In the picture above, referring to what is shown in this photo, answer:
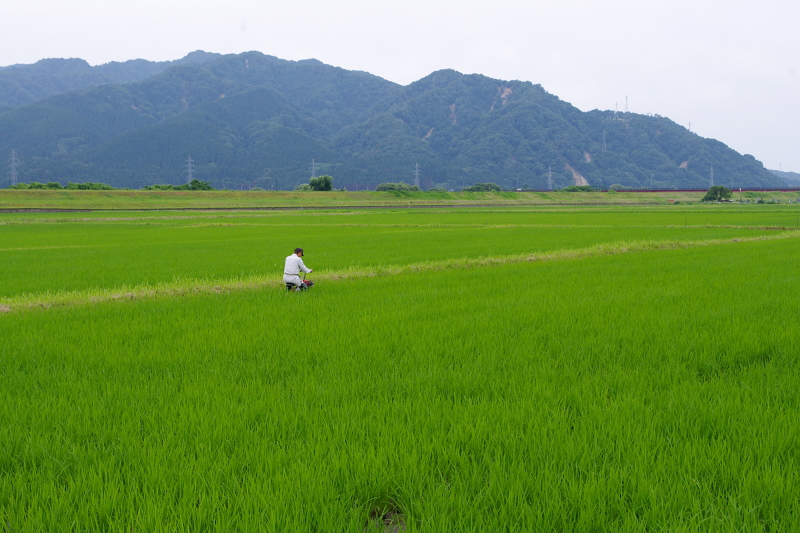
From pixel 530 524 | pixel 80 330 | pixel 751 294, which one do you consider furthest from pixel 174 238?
pixel 530 524

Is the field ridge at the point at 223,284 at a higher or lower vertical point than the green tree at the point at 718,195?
lower

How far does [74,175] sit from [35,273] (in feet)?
673

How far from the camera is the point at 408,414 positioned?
347 centimetres

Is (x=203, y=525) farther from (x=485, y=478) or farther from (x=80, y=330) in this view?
(x=80, y=330)

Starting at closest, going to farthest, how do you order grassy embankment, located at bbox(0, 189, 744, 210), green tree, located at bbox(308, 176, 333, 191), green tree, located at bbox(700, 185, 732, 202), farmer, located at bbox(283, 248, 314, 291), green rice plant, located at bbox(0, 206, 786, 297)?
1. farmer, located at bbox(283, 248, 314, 291)
2. green rice plant, located at bbox(0, 206, 786, 297)
3. grassy embankment, located at bbox(0, 189, 744, 210)
4. green tree, located at bbox(700, 185, 732, 202)
5. green tree, located at bbox(308, 176, 333, 191)

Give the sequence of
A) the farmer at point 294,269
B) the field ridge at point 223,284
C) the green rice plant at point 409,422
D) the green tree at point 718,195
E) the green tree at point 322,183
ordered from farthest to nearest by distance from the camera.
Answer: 1. the green tree at point 322,183
2. the green tree at point 718,195
3. the field ridge at point 223,284
4. the farmer at point 294,269
5. the green rice plant at point 409,422

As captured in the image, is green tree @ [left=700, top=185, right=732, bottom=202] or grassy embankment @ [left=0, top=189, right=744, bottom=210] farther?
green tree @ [left=700, top=185, right=732, bottom=202]

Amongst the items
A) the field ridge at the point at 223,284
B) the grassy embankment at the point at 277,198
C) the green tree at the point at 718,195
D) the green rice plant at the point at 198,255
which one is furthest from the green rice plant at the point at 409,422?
the green tree at the point at 718,195

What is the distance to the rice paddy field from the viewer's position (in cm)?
242

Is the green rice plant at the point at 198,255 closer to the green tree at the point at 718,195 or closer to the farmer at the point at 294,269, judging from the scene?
the farmer at the point at 294,269

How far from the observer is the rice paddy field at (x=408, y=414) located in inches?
95.3

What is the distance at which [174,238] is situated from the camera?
24.2 meters

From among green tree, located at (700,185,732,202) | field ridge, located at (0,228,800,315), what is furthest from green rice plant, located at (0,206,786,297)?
green tree, located at (700,185,732,202)

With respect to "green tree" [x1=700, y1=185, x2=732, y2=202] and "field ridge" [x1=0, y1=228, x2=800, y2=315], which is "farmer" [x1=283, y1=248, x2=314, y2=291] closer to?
"field ridge" [x1=0, y1=228, x2=800, y2=315]
